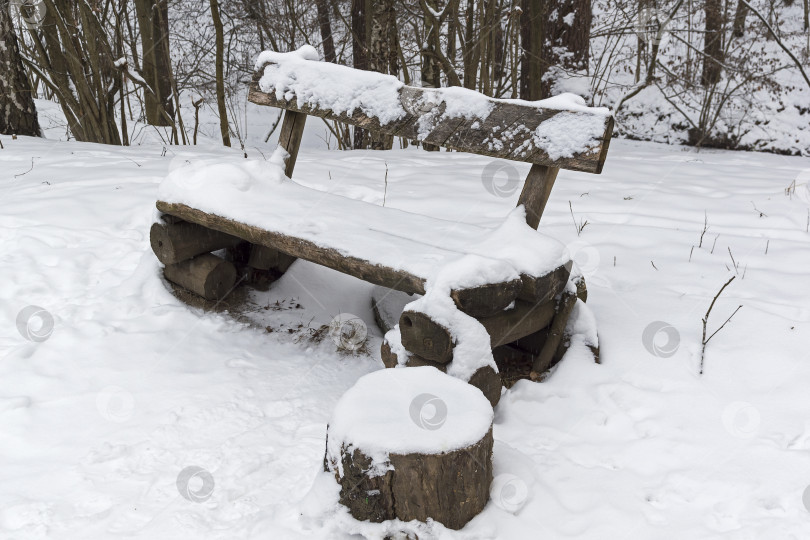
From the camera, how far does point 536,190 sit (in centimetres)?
317

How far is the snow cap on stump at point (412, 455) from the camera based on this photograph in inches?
85.6

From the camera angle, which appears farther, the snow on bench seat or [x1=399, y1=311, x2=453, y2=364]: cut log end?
the snow on bench seat

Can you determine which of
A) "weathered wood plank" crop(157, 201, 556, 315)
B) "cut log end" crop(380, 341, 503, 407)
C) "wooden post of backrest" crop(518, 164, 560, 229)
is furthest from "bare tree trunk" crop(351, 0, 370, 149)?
"cut log end" crop(380, 341, 503, 407)

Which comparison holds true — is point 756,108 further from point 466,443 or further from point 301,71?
point 466,443

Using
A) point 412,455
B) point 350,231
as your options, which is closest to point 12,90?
point 350,231

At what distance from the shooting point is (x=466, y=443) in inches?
86.0

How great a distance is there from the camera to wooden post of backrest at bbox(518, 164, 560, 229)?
10.3ft

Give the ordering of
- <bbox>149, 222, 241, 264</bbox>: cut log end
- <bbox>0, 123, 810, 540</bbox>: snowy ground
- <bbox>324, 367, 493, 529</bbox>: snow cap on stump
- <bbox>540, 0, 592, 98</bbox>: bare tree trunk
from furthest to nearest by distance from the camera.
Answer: <bbox>540, 0, 592, 98</bbox>: bare tree trunk < <bbox>149, 222, 241, 264</bbox>: cut log end < <bbox>0, 123, 810, 540</bbox>: snowy ground < <bbox>324, 367, 493, 529</bbox>: snow cap on stump

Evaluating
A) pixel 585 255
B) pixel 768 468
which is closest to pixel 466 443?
pixel 768 468

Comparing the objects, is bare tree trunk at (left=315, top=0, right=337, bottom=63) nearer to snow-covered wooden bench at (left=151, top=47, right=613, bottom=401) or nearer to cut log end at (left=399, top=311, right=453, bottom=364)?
snow-covered wooden bench at (left=151, top=47, right=613, bottom=401)

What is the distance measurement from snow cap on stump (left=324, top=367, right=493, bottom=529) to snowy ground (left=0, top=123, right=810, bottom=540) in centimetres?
11

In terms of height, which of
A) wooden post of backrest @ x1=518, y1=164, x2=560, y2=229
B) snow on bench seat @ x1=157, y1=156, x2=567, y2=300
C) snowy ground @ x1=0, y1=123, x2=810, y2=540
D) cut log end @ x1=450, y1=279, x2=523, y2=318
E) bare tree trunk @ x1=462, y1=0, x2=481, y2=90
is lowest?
snowy ground @ x1=0, y1=123, x2=810, y2=540

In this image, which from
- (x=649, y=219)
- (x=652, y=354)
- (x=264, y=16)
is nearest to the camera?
(x=652, y=354)

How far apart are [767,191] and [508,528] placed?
155 inches
